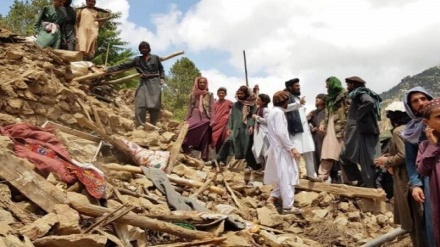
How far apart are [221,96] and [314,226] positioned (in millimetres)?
3136

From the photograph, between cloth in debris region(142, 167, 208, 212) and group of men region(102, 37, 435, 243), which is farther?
cloth in debris region(142, 167, 208, 212)

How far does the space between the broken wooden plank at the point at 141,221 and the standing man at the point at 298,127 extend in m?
2.60

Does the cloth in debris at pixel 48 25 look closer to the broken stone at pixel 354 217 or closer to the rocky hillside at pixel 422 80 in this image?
the broken stone at pixel 354 217

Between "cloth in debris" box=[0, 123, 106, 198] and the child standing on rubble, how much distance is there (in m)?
2.79

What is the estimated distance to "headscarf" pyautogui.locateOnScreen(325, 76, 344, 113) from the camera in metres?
6.28

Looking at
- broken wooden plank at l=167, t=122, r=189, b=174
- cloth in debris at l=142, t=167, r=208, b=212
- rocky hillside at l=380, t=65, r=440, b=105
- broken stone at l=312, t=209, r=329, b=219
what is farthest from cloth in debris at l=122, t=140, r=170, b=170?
rocky hillside at l=380, t=65, r=440, b=105

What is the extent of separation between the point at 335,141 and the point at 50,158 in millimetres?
3842

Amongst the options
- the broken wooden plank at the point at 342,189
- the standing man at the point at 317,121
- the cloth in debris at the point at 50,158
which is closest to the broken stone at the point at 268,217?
the broken wooden plank at the point at 342,189

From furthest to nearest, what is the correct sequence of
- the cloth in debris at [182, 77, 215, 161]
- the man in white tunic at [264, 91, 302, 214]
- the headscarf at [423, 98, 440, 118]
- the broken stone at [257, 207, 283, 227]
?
the cloth in debris at [182, 77, 215, 161]
the man in white tunic at [264, 91, 302, 214]
the broken stone at [257, 207, 283, 227]
the headscarf at [423, 98, 440, 118]

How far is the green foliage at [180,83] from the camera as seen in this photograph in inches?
1027

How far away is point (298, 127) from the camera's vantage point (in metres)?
6.13

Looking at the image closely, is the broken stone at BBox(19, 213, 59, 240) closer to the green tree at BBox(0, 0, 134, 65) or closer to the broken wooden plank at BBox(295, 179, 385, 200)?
the broken wooden plank at BBox(295, 179, 385, 200)

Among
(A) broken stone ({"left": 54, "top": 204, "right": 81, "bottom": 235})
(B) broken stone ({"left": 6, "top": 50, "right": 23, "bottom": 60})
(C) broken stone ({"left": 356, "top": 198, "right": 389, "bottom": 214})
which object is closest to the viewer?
(A) broken stone ({"left": 54, "top": 204, "right": 81, "bottom": 235})

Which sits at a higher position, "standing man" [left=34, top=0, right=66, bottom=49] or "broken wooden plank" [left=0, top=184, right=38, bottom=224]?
"standing man" [left=34, top=0, right=66, bottom=49]
